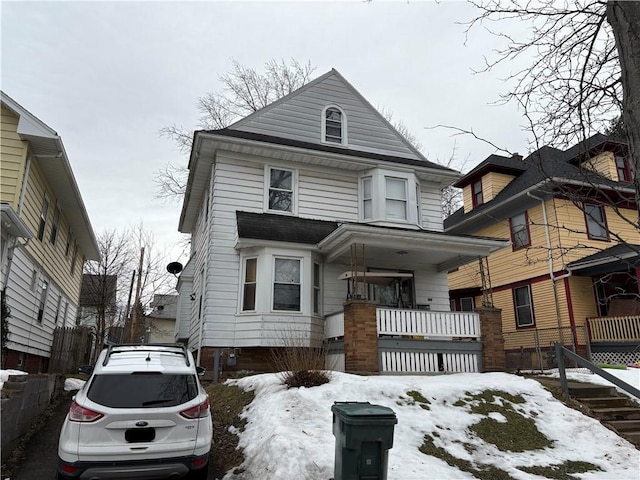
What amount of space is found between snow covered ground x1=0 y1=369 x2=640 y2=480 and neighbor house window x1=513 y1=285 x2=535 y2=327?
10.8 metres

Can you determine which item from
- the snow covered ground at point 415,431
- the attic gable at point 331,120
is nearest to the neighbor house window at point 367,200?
the attic gable at point 331,120

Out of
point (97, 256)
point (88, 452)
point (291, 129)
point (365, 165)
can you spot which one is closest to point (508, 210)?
point (365, 165)

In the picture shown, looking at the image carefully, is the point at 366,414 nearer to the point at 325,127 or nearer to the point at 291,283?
the point at 291,283

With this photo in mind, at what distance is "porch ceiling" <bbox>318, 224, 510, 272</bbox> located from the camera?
1137 cm

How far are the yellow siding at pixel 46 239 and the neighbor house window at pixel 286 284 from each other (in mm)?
7011

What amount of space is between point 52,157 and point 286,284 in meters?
7.51

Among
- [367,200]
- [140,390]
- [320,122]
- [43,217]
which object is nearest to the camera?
[140,390]

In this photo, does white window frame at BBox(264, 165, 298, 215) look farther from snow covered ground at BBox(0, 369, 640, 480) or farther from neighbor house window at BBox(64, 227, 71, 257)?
neighbor house window at BBox(64, 227, 71, 257)

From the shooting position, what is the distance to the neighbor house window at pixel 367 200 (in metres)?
14.8

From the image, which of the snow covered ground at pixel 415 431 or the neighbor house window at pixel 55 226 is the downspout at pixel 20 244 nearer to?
the neighbor house window at pixel 55 226

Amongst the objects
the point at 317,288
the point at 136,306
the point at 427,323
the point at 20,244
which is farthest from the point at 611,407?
the point at 136,306

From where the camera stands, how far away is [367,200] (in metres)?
14.9

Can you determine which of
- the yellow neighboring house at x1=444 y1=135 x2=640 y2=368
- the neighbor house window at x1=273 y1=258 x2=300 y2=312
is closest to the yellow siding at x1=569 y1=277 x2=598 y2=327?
the yellow neighboring house at x1=444 y1=135 x2=640 y2=368

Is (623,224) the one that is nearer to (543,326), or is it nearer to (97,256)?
(543,326)
